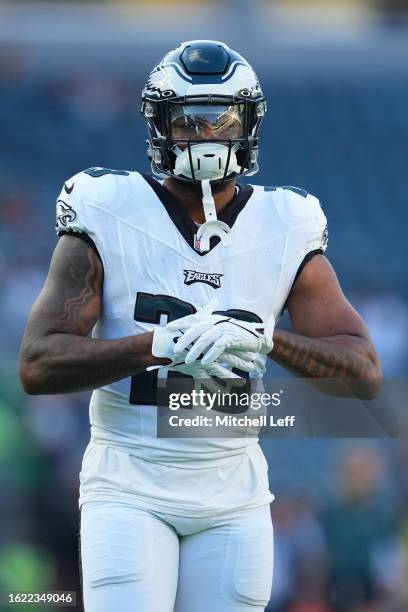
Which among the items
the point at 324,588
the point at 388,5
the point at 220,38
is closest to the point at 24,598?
the point at 324,588

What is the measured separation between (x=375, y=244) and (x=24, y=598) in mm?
6594

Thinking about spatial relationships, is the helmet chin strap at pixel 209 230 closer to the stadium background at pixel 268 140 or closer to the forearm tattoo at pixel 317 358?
the forearm tattoo at pixel 317 358

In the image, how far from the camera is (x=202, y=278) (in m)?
2.70

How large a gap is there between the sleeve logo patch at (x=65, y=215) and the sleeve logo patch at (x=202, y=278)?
0.29 metres

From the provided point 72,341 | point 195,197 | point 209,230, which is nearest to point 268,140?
point 195,197

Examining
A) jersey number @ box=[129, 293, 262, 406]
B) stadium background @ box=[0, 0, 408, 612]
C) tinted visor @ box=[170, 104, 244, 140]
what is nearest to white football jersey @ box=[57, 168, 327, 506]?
jersey number @ box=[129, 293, 262, 406]

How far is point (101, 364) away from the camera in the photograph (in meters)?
2.49

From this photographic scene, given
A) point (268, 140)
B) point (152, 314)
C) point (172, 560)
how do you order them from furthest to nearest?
point (268, 140) → point (152, 314) → point (172, 560)

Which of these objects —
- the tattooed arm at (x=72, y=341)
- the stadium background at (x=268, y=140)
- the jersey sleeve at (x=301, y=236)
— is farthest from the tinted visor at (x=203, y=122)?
the stadium background at (x=268, y=140)

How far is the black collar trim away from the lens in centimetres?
275

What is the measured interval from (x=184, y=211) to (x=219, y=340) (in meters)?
0.57

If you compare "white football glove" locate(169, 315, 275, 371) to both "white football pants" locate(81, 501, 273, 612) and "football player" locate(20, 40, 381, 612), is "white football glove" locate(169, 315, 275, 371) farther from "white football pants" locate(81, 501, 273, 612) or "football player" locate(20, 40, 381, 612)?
"white football pants" locate(81, 501, 273, 612)

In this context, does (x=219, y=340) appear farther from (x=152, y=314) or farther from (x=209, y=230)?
(x=209, y=230)

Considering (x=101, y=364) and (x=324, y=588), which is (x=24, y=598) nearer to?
(x=101, y=364)
